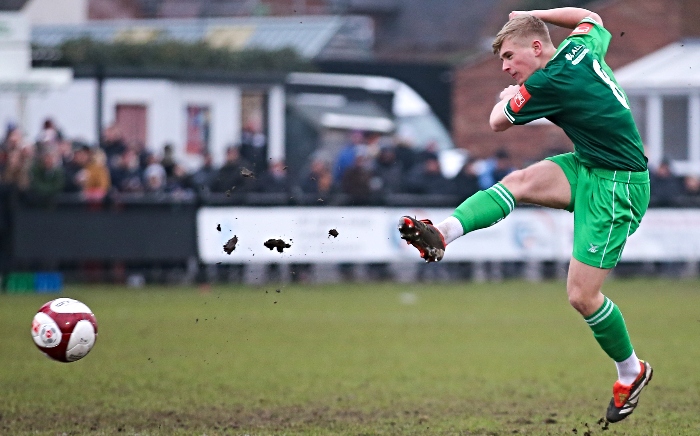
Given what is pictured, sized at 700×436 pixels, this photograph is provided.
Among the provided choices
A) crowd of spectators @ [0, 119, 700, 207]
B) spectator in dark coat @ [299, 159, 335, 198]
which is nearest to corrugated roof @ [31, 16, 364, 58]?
crowd of spectators @ [0, 119, 700, 207]

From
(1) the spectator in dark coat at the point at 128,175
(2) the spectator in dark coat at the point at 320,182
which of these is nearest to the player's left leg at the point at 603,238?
(2) the spectator in dark coat at the point at 320,182

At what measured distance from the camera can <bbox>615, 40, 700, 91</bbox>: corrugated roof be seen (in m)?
30.3

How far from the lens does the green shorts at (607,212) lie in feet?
22.5

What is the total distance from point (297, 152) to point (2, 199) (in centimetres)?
1124

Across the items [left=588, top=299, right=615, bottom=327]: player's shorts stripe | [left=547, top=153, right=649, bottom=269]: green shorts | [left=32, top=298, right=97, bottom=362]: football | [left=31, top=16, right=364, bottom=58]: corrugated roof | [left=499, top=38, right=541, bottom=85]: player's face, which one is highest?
[left=31, top=16, right=364, bottom=58]: corrugated roof

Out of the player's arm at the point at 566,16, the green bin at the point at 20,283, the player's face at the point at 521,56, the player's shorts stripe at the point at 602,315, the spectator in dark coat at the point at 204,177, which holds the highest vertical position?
the player's arm at the point at 566,16

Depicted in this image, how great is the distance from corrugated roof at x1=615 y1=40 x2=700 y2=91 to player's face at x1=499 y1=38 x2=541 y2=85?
2375cm

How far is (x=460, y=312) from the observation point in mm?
15984

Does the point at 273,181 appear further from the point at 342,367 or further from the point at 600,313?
the point at 600,313

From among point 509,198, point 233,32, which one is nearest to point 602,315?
point 509,198

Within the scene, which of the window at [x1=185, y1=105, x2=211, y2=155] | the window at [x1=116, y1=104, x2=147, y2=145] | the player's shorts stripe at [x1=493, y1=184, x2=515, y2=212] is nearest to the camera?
the player's shorts stripe at [x1=493, y1=184, x2=515, y2=212]

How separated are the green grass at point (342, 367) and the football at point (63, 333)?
1.53 feet

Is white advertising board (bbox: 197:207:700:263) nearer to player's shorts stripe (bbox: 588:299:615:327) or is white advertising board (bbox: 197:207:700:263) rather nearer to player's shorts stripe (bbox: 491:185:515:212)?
player's shorts stripe (bbox: 491:185:515:212)

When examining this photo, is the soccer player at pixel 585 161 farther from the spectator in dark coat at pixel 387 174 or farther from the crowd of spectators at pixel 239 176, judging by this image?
the spectator in dark coat at pixel 387 174
